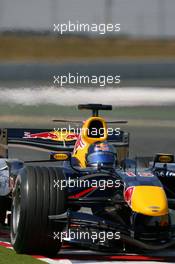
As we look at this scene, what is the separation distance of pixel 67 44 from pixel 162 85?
5011mm

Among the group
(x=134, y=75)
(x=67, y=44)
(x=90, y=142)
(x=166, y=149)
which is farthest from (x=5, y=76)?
(x=90, y=142)

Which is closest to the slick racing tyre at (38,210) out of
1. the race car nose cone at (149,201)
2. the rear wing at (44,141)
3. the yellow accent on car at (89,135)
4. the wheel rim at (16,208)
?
the wheel rim at (16,208)

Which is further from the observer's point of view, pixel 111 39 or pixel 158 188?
pixel 111 39

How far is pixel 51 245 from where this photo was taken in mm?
8844

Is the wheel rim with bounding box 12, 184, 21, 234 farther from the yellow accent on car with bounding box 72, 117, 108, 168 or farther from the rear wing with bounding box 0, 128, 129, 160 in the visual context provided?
the rear wing with bounding box 0, 128, 129, 160

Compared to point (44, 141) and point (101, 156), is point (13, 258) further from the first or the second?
point (44, 141)

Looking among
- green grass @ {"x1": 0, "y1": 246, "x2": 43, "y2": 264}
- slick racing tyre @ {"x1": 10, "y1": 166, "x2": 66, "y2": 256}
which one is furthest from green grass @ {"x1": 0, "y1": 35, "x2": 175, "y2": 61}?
slick racing tyre @ {"x1": 10, "y1": 166, "x2": 66, "y2": 256}

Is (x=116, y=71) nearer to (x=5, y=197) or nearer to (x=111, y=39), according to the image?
(x=111, y=39)

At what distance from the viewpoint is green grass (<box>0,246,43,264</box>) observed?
8594mm

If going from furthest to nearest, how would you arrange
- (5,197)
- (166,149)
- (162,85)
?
1. (162,85)
2. (166,149)
3. (5,197)

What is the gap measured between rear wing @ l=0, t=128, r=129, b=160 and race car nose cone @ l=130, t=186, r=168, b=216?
339 cm

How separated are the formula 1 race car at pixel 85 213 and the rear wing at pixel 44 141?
2964mm

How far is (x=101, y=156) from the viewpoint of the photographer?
10.2m

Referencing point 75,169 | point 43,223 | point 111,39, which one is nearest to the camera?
point 43,223
